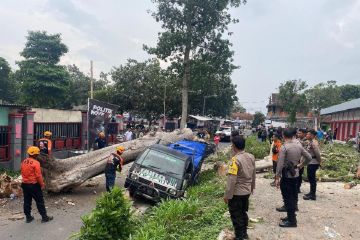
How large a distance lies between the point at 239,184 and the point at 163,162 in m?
5.41

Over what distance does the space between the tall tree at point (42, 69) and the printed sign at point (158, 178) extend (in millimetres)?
30723

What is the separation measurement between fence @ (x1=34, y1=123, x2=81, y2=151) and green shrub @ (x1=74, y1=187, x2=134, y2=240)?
492 inches

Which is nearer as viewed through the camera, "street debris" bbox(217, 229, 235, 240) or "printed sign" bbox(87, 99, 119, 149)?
"street debris" bbox(217, 229, 235, 240)

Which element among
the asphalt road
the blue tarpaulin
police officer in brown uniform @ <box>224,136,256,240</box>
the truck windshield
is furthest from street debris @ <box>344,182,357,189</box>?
police officer in brown uniform @ <box>224,136,256,240</box>

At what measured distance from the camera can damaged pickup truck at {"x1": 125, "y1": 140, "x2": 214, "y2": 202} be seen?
1047 cm

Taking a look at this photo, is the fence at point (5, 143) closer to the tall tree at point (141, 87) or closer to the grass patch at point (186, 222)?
the grass patch at point (186, 222)

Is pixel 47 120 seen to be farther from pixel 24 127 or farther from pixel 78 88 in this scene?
pixel 78 88

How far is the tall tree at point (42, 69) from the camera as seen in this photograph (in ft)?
127

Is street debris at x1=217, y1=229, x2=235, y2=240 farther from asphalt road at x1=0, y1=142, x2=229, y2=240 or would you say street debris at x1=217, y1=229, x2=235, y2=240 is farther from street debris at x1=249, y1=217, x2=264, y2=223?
asphalt road at x1=0, y1=142, x2=229, y2=240

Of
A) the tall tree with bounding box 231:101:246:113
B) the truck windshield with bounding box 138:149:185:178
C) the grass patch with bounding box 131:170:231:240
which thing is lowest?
the grass patch with bounding box 131:170:231:240

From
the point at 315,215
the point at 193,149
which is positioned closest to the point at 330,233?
the point at 315,215

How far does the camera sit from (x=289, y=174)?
7.01 m

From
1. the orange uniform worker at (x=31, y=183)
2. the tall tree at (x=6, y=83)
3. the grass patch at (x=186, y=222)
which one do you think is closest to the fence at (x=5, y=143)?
the orange uniform worker at (x=31, y=183)

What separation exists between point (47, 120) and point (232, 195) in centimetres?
1580
